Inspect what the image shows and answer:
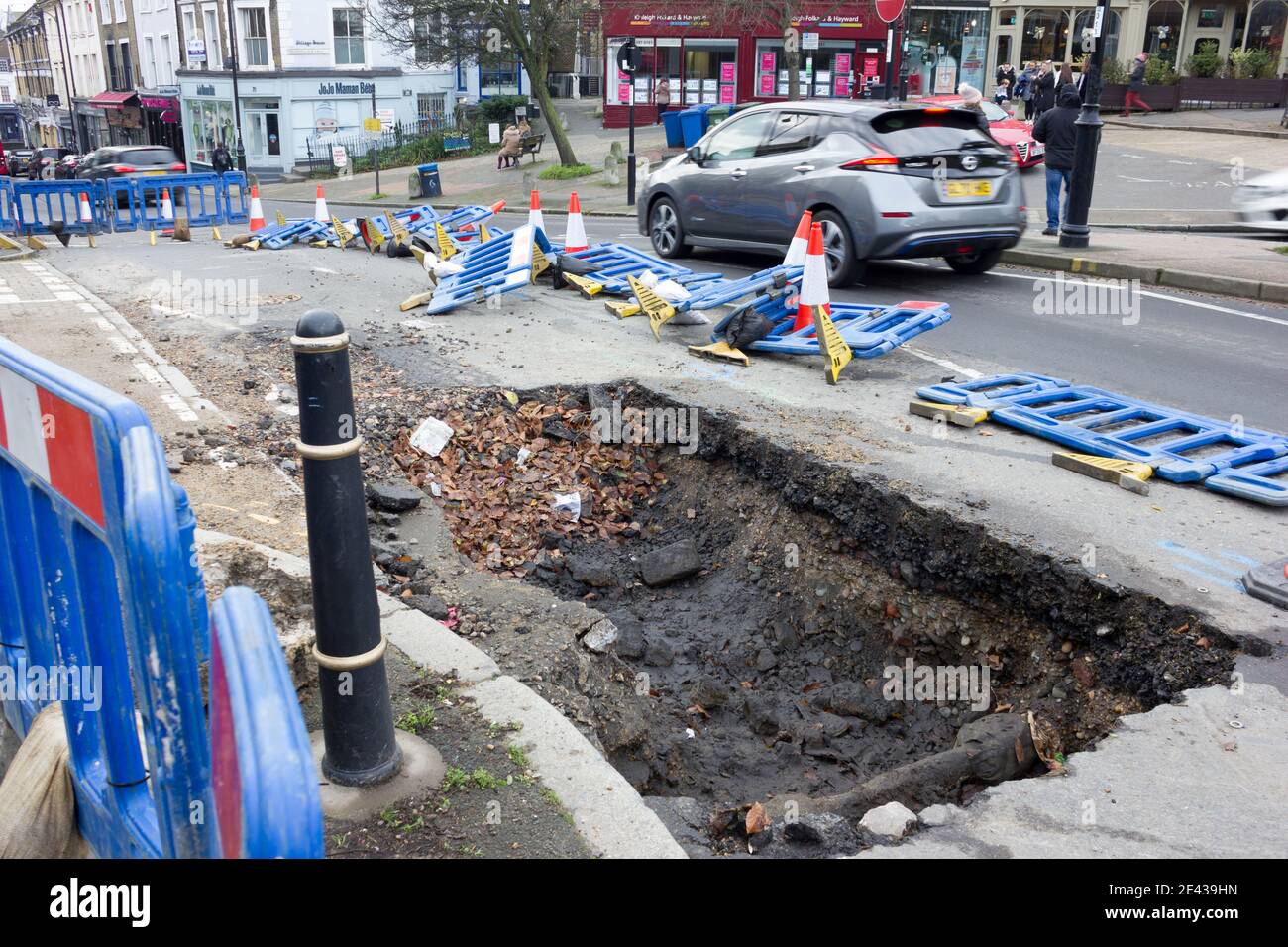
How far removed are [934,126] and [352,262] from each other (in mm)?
7658

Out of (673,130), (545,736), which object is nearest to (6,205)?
(673,130)

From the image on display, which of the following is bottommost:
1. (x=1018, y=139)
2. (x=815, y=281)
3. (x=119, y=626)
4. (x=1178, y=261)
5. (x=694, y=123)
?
(x=1178, y=261)

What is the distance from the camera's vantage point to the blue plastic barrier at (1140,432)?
5828 millimetres

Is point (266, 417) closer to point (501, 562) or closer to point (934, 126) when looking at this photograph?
point (501, 562)

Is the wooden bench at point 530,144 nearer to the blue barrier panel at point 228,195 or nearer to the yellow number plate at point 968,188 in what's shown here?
the blue barrier panel at point 228,195

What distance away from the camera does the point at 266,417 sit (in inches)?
281

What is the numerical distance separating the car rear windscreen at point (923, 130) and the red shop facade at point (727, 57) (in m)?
31.3

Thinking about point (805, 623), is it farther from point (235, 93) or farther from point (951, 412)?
point (235, 93)

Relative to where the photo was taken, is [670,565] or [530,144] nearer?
[670,565]

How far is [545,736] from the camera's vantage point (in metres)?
3.42

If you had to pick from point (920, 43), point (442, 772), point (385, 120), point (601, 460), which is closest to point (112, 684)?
point (442, 772)

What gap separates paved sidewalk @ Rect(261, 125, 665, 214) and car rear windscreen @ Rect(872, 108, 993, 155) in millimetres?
10995

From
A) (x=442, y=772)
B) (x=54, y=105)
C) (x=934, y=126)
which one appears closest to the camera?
(x=442, y=772)

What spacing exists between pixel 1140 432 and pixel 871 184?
4.91 meters
